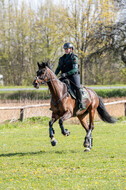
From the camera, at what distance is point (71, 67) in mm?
9695

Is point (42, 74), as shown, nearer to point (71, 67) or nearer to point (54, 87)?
point (54, 87)

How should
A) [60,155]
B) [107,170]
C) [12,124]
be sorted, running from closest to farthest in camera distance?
1. [107,170]
2. [60,155]
3. [12,124]

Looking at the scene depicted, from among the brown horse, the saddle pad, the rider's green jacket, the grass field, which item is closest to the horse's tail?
the grass field

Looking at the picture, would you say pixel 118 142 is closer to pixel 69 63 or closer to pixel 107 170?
pixel 69 63

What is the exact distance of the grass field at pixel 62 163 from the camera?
5848 mm

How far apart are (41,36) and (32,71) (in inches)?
220

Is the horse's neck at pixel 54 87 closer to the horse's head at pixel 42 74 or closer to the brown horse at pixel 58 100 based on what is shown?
the brown horse at pixel 58 100

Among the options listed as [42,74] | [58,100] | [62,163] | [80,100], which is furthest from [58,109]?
[62,163]

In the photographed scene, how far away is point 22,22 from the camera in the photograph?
41688 mm

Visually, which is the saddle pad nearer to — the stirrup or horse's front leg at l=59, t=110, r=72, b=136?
the stirrup

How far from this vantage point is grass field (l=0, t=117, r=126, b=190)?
5.85 m

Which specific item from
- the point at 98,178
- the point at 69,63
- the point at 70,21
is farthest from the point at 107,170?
the point at 70,21

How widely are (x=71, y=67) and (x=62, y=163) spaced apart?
3.23 m

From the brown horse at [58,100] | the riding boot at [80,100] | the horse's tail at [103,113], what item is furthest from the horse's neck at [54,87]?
the horse's tail at [103,113]
